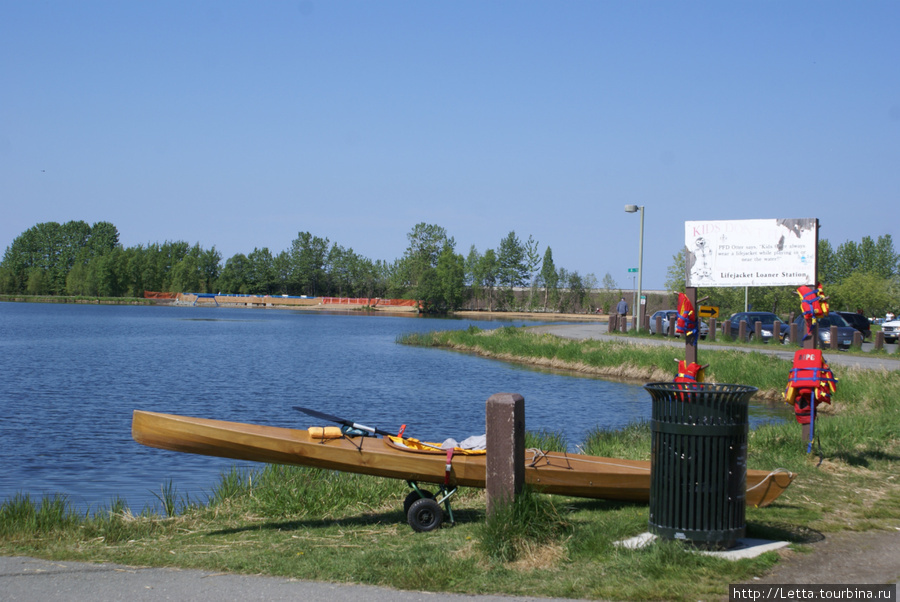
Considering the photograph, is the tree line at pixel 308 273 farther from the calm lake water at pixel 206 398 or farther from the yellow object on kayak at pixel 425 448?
the yellow object on kayak at pixel 425 448

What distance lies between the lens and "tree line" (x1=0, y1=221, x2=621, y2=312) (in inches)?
4338

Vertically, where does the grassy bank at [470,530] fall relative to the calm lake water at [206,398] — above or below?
above

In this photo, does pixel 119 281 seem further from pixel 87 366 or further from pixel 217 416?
pixel 217 416

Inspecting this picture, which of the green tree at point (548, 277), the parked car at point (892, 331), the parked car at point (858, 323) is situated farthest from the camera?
the green tree at point (548, 277)

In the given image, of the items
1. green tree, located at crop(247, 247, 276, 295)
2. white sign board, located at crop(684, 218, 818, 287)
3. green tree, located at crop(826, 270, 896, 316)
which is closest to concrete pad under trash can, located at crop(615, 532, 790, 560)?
white sign board, located at crop(684, 218, 818, 287)

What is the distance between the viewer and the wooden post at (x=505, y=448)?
6.27m

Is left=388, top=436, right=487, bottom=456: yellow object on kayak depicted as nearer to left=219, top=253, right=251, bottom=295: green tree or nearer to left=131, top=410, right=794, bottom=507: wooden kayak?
left=131, top=410, right=794, bottom=507: wooden kayak

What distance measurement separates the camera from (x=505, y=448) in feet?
20.7

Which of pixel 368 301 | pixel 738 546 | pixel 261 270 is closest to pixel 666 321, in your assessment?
pixel 738 546

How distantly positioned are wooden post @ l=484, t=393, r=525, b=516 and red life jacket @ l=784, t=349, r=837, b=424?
15.5 feet

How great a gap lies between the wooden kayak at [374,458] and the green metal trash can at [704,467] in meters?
1.53

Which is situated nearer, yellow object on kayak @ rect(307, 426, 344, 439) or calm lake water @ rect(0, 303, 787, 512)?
yellow object on kayak @ rect(307, 426, 344, 439)

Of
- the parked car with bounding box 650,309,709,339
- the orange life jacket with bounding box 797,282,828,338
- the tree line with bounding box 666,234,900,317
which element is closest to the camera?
the orange life jacket with bounding box 797,282,828,338

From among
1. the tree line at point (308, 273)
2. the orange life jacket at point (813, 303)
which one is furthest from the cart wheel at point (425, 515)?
the tree line at point (308, 273)
